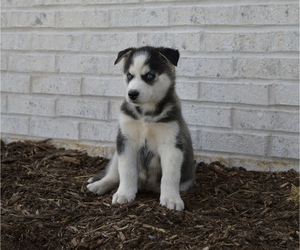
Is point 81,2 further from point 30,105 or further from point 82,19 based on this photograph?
point 30,105

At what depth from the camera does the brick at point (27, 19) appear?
268 inches

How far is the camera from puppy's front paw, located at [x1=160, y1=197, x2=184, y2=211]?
449 centimetres

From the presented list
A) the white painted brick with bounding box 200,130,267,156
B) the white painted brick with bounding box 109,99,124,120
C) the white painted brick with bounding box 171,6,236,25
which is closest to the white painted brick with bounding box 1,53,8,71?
the white painted brick with bounding box 109,99,124,120

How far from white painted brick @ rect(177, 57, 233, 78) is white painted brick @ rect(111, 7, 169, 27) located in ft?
1.72

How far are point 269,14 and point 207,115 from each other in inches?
50.8

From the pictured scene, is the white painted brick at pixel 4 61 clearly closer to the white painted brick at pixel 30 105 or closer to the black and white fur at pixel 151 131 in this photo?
the white painted brick at pixel 30 105

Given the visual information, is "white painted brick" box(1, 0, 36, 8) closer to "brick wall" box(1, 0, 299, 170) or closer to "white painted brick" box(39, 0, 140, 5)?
"brick wall" box(1, 0, 299, 170)

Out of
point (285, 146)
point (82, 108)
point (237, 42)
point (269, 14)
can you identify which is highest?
point (269, 14)

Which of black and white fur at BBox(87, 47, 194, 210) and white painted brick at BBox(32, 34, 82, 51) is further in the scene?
white painted brick at BBox(32, 34, 82, 51)

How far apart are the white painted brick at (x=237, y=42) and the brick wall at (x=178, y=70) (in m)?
0.01

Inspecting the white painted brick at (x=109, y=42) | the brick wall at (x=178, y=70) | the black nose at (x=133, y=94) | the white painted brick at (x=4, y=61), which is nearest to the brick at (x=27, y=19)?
the brick wall at (x=178, y=70)

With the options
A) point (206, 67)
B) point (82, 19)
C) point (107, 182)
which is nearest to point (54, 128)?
point (82, 19)

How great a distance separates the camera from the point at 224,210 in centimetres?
467

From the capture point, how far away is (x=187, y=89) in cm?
611
